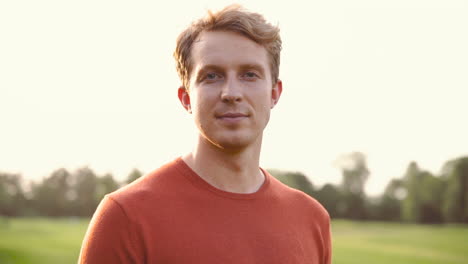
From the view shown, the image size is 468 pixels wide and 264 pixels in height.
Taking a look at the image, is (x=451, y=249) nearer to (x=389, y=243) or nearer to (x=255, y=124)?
(x=389, y=243)

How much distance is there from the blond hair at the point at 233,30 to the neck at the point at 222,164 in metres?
0.41

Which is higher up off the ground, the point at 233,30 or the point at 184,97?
the point at 233,30

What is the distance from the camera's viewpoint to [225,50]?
10.7ft

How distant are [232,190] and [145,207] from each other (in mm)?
568

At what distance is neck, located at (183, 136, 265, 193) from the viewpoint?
133 inches

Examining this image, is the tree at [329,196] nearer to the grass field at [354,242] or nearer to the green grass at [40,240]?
the grass field at [354,242]

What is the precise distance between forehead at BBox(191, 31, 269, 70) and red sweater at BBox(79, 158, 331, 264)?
0.66 metres

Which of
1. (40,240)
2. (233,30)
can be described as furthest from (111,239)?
(40,240)

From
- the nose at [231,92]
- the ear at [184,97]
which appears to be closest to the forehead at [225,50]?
the nose at [231,92]

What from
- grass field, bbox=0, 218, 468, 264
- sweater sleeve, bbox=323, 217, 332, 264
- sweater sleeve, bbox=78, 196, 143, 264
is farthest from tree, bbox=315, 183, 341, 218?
sweater sleeve, bbox=78, 196, 143, 264

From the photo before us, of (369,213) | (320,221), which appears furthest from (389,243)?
(320,221)

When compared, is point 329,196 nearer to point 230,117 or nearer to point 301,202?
point 301,202

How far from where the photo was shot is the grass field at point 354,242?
3581 cm

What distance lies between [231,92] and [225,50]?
27 centimetres
